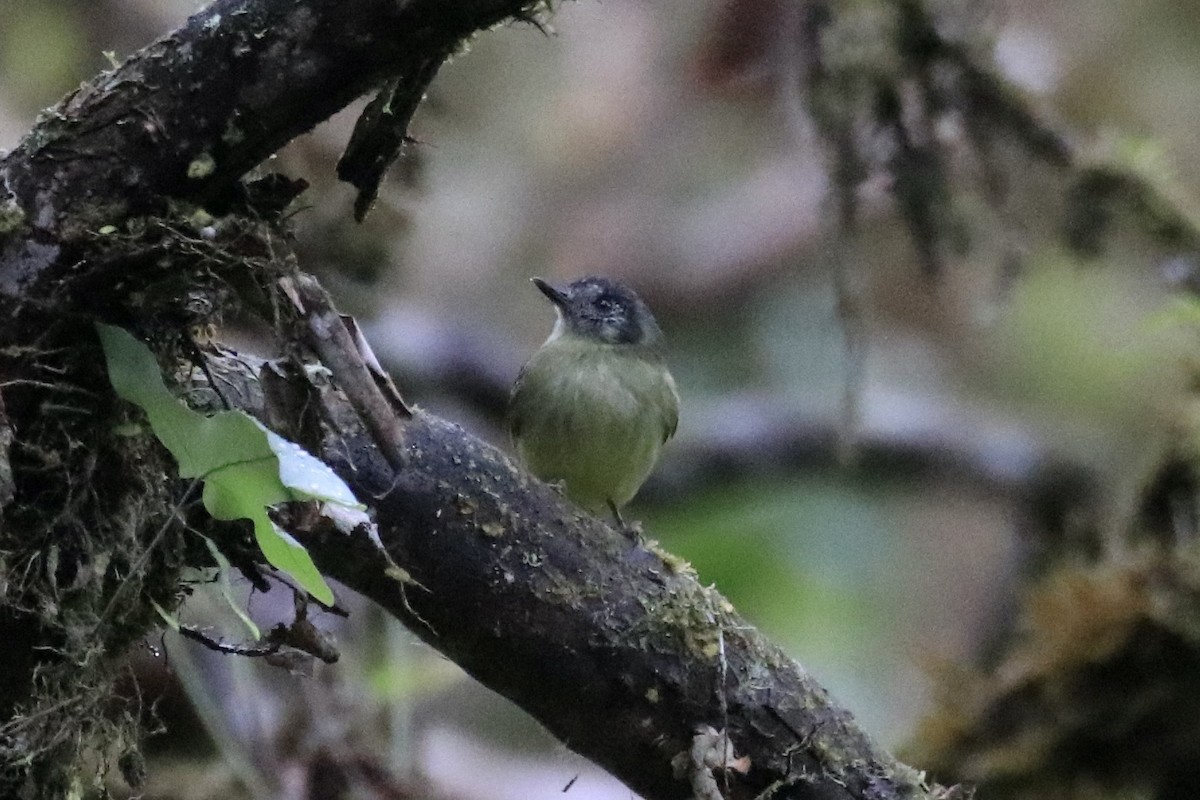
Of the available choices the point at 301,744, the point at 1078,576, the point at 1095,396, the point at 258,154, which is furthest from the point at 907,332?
the point at 258,154

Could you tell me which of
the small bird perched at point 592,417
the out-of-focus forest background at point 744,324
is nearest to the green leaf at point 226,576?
the out-of-focus forest background at point 744,324

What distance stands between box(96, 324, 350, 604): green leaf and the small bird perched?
1929 mm

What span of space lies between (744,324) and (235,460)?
566 centimetres

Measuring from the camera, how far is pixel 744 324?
7.23 meters

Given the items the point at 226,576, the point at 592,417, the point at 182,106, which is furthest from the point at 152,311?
the point at 592,417

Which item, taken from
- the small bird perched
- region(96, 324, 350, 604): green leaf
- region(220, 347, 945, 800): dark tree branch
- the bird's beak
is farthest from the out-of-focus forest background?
region(96, 324, 350, 604): green leaf

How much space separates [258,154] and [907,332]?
246 inches

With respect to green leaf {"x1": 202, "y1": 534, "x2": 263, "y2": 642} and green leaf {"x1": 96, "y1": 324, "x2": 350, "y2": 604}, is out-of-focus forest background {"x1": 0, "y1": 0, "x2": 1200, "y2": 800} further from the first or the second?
green leaf {"x1": 96, "y1": 324, "x2": 350, "y2": 604}

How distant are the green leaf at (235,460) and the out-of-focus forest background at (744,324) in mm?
1635

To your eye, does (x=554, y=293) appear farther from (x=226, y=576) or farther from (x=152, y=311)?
(x=152, y=311)

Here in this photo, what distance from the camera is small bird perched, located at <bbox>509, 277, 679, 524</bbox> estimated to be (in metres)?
3.75

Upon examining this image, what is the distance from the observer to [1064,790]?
3883 millimetres

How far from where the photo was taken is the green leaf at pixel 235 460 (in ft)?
5.42

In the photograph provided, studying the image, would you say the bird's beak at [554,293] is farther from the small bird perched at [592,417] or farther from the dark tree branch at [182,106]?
the dark tree branch at [182,106]
